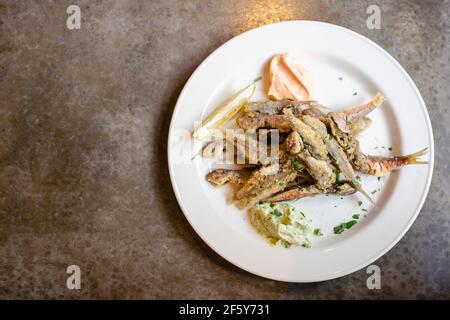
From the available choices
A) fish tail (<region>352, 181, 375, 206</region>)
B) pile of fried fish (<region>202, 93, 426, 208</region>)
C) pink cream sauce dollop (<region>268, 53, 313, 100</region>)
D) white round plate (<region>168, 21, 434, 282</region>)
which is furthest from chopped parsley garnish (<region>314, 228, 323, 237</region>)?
pink cream sauce dollop (<region>268, 53, 313, 100</region>)

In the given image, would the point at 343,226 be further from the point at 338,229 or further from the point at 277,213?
the point at 277,213

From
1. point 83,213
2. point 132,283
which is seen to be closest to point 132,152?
point 83,213

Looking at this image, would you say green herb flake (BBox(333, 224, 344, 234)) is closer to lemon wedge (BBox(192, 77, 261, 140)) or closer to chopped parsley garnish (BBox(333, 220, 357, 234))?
chopped parsley garnish (BBox(333, 220, 357, 234))

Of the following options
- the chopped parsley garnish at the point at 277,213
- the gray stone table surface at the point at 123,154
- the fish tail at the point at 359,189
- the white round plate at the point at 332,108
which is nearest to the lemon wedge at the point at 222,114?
the white round plate at the point at 332,108

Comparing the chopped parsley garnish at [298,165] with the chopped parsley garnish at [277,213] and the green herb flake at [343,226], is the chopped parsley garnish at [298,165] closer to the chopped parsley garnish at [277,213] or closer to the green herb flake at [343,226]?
the chopped parsley garnish at [277,213]

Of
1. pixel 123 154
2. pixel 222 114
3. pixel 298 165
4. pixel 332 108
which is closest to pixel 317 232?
pixel 298 165

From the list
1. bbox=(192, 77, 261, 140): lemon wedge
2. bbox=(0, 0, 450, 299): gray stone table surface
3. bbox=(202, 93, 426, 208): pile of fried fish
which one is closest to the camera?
bbox=(202, 93, 426, 208): pile of fried fish
